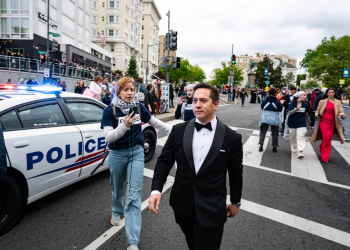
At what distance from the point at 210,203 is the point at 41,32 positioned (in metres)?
37.7

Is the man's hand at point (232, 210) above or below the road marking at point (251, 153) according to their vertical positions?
above

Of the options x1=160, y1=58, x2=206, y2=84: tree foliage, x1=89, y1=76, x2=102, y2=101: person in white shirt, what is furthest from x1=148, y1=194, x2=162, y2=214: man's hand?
x1=160, y1=58, x2=206, y2=84: tree foliage

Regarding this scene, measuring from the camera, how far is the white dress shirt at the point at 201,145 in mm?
1917

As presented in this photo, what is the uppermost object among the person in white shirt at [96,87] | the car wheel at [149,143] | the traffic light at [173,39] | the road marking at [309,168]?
the traffic light at [173,39]

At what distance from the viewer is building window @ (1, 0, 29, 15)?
30314 mm

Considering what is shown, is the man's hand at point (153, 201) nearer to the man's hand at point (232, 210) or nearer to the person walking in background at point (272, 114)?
the man's hand at point (232, 210)

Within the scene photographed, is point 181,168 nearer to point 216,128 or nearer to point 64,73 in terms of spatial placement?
point 216,128

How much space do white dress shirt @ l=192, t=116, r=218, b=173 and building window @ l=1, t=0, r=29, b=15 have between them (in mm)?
36489

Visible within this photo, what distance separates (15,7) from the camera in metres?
30.6

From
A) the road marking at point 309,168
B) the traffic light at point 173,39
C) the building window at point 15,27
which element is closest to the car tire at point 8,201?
the road marking at point 309,168

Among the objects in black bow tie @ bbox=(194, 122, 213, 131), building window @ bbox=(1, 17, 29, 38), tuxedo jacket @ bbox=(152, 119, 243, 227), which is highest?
building window @ bbox=(1, 17, 29, 38)

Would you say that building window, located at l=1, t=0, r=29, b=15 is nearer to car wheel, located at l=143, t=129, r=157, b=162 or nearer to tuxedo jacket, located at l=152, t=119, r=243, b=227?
car wheel, located at l=143, t=129, r=157, b=162

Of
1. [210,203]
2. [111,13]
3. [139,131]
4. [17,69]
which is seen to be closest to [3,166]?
[139,131]

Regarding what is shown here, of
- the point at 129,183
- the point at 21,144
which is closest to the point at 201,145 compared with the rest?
the point at 129,183
